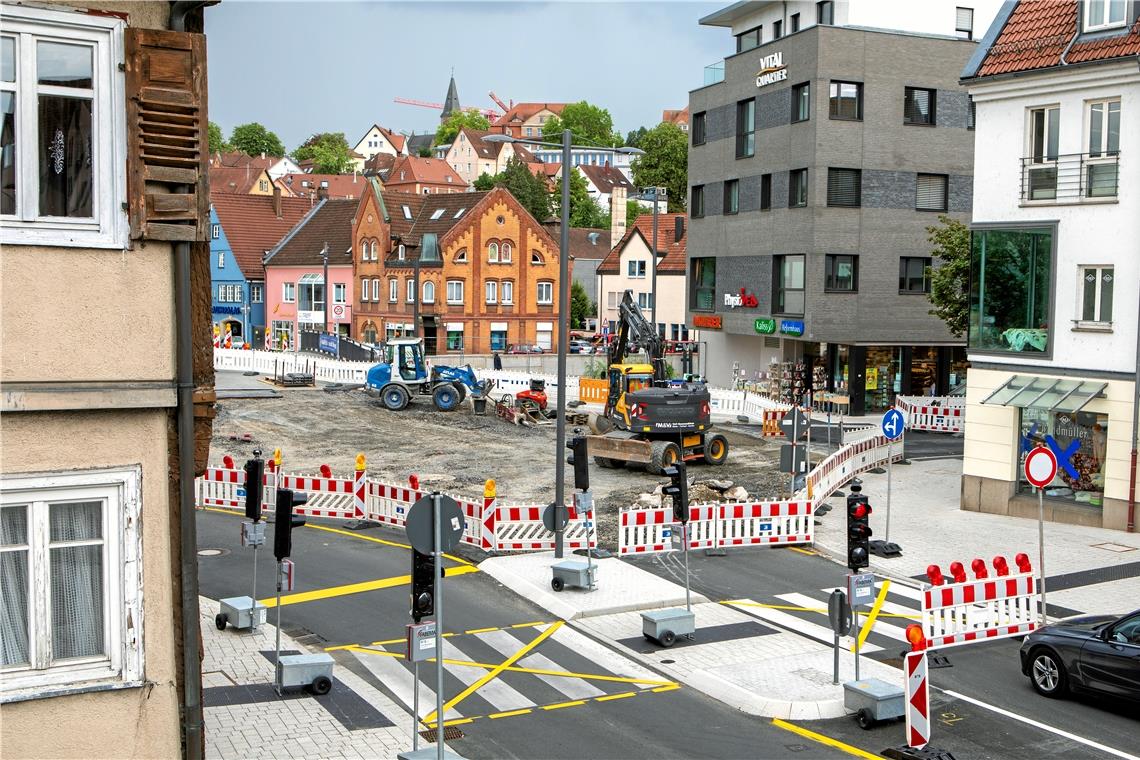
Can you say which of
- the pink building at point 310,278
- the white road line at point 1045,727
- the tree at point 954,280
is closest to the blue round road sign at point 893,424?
the white road line at point 1045,727

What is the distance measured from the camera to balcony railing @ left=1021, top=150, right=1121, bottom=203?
23.6m

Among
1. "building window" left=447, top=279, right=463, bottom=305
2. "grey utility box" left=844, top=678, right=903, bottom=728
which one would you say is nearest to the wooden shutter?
"grey utility box" left=844, top=678, right=903, bottom=728

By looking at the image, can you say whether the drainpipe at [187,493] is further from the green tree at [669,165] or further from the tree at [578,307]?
the green tree at [669,165]

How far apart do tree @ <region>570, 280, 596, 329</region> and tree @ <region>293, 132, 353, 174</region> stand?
80.5 m

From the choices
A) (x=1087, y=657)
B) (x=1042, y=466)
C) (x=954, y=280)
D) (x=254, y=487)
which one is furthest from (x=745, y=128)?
(x=1087, y=657)

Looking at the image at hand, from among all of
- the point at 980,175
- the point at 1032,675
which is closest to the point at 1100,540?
the point at 980,175

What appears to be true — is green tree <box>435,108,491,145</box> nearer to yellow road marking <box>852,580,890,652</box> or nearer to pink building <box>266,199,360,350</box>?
pink building <box>266,199,360,350</box>

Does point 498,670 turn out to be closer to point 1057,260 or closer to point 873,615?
point 873,615

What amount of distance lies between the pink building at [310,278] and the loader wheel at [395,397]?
1068 inches

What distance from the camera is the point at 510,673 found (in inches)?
594

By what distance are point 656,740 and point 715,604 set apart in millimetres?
6007

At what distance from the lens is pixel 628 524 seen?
21359mm

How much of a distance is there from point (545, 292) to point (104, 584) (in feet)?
203

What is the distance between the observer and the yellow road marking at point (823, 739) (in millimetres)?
12500
